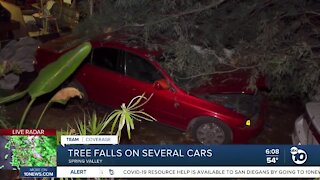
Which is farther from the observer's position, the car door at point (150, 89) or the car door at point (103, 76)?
the car door at point (103, 76)

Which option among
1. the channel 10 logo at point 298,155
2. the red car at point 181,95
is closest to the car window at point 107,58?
the red car at point 181,95

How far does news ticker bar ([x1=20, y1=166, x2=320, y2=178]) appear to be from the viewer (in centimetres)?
420

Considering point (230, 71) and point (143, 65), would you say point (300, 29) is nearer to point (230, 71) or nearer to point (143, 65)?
point (230, 71)

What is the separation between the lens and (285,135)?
7285 mm

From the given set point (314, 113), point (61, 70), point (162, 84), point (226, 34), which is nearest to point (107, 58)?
point (162, 84)

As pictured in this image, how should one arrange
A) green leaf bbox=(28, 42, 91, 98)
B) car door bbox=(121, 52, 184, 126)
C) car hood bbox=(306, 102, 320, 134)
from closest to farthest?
green leaf bbox=(28, 42, 91, 98) → car hood bbox=(306, 102, 320, 134) → car door bbox=(121, 52, 184, 126)

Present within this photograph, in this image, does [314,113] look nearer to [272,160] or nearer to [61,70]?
[272,160]

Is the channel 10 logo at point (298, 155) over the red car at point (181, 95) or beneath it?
beneath

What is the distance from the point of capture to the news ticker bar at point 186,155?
4.23m

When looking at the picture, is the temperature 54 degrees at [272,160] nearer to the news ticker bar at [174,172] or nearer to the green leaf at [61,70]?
the news ticker bar at [174,172]

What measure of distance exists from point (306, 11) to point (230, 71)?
147cm

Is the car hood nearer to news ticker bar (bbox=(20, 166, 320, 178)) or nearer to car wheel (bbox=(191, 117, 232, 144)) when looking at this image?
news ticker bar (bbox=(20, 166, 320, 178))

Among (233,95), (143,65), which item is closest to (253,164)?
(233,95)

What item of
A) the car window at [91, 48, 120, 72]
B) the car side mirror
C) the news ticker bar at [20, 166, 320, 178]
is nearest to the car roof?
the car window at [91, 48, 120, 72]
